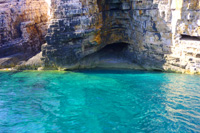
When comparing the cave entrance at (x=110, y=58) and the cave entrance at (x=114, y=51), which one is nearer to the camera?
the cave entrance at (x=110, y=58)

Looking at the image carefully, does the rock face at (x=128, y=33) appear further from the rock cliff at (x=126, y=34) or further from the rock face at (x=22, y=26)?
the rock face at (x=22, y=26)

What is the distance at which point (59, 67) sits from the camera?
53.8 feet

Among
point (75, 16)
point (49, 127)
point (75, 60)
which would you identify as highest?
point (75, 16)

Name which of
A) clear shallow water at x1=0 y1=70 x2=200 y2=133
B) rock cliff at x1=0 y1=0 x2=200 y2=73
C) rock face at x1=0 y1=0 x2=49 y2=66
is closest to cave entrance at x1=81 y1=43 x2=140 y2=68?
rock cliff at x1=0 y1=0 x2=200 y2=73

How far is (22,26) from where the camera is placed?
19031mm

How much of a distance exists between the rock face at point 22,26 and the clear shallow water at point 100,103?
424 centimetres

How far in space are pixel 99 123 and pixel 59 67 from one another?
8.61m

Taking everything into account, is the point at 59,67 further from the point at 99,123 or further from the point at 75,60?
the point at 99,123

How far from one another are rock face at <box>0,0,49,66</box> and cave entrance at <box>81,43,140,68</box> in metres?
5.49

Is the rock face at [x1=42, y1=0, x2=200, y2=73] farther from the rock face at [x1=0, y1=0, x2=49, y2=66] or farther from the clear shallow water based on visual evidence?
the rock face at [x1=0, y1=0, x2=49, y2=66]

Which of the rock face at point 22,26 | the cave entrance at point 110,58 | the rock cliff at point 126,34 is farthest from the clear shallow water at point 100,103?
the rock face at point 22,26

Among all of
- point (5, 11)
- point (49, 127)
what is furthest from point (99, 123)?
point (5, 11)

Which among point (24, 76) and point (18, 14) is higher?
point (18, 14)

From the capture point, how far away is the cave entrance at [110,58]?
17.0 m
